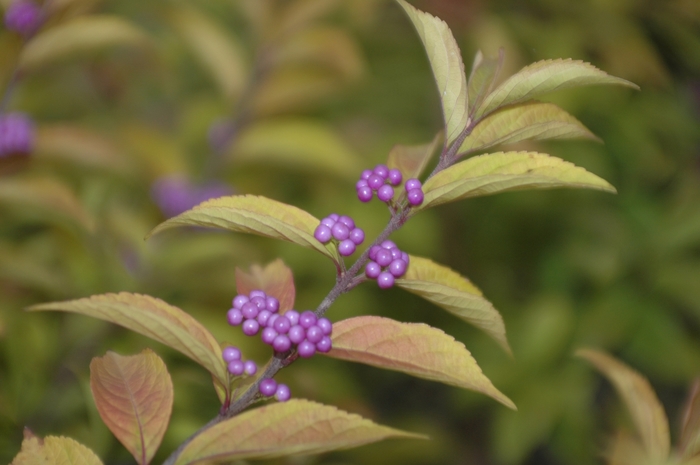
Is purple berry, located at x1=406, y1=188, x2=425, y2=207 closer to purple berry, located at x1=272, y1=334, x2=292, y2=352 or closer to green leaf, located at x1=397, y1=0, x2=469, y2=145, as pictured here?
green leaf, located at x1=397, y1=0, x2=469, y2=145

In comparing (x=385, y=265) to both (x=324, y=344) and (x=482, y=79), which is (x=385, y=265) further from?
(x=482, y=79)

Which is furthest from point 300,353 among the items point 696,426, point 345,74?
point 345,74

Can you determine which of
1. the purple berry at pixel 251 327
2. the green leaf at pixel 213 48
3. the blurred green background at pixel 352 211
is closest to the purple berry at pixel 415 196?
the purple berry at pixel 251 327

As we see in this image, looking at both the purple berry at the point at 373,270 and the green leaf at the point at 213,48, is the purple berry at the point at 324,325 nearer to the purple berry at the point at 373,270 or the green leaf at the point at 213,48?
the purple berry at the point at 373,270

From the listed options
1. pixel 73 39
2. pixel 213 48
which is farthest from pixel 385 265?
pixel 213 48

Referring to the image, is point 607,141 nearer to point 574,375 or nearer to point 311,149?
point 574,375

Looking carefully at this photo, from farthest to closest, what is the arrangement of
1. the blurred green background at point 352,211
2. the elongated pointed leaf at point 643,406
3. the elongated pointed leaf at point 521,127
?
the blurred green background at point 352,211
the elongated pointed leaf at point 643,406
the elongated pointed leaf at point 521,127
